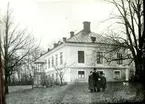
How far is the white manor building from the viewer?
1.65m

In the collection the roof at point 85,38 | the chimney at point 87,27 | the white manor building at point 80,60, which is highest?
the chimney at point 87,27

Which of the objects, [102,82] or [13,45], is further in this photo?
[102,82]

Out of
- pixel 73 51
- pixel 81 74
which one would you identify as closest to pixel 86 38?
pixel 73 51

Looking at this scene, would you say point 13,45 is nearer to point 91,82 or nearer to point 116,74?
point 91,82

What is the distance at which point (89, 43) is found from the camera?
1.75m

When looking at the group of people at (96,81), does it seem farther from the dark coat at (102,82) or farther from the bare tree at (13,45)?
the bare tree at (13,45)

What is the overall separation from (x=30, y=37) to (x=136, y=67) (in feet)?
2.62


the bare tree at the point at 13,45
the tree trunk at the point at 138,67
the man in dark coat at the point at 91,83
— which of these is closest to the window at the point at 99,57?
the man in dark coat at the point at 91,83

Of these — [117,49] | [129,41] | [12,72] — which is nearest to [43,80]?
[12,72]

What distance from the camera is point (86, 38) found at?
1.74m

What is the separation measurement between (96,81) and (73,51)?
279 mm

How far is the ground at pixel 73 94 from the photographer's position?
1590 millimetres

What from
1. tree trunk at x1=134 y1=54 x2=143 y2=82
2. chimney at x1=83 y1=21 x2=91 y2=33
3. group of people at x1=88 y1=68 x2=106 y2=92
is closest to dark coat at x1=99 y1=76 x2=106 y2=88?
group of people at x1=88 y1=68 x2=106 y2=92

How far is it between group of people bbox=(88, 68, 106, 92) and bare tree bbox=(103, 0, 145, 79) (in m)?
0.21
